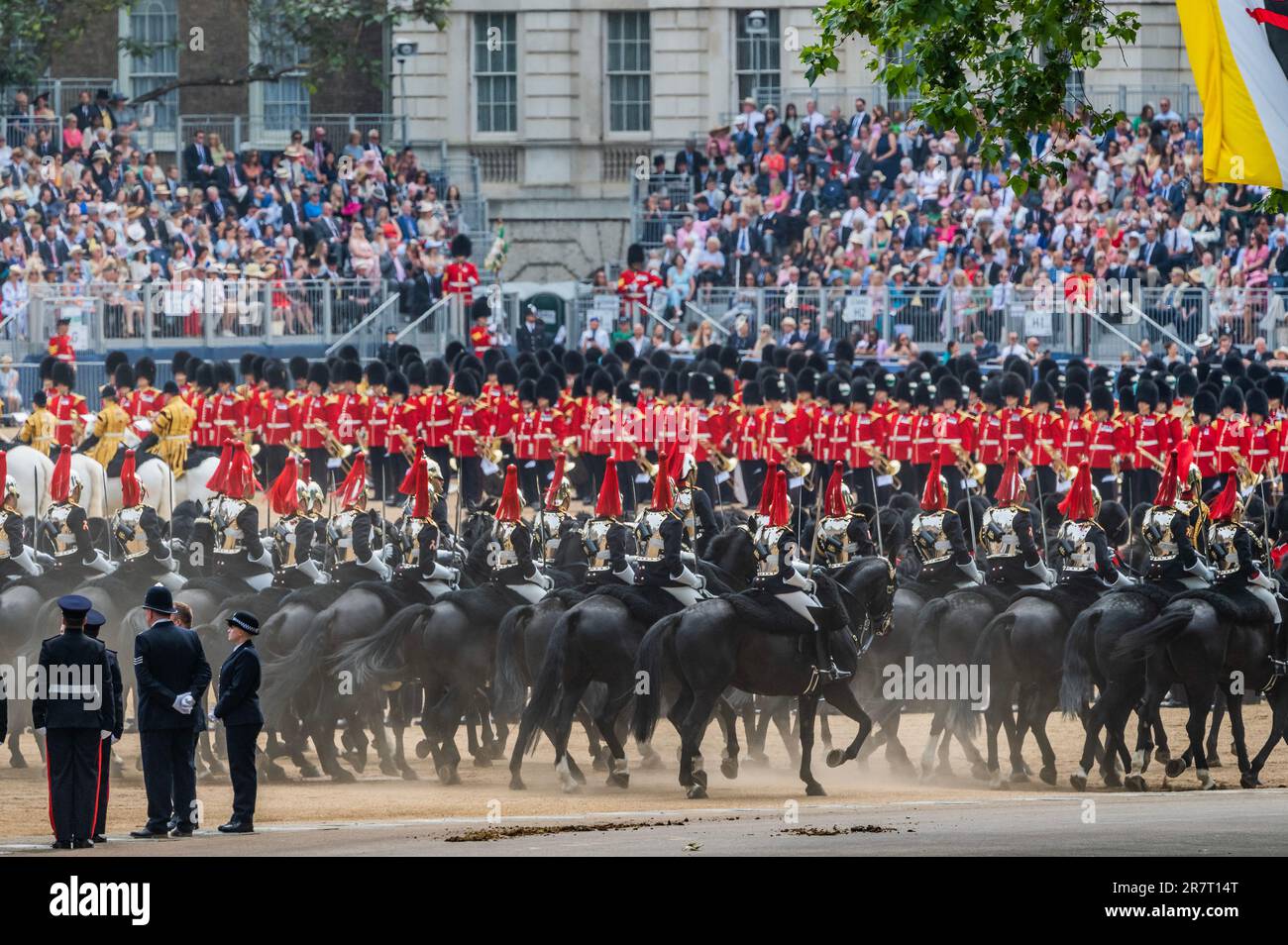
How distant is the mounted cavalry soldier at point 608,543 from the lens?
17.0m

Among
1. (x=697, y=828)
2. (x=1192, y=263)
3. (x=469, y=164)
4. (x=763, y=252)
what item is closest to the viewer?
(x=697, y=828)

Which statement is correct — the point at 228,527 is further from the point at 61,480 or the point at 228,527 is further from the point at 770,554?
the point at 770,554

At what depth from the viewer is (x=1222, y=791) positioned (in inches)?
631

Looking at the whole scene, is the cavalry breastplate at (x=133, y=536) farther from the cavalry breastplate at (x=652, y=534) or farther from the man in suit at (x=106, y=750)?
the man in suit at (x=106, y=750)

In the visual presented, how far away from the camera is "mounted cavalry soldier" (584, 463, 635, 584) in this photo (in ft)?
55.7

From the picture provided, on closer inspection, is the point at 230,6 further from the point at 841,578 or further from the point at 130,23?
the point at 841,578

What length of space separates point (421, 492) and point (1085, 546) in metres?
4.30

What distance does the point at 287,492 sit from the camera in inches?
713

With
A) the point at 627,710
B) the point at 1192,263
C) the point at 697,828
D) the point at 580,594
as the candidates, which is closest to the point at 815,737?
the point at 627,710

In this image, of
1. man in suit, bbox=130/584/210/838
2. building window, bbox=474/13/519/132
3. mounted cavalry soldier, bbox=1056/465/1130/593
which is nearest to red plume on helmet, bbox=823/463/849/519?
mounted cavalry soldier, bbox=1056/465/1130/593

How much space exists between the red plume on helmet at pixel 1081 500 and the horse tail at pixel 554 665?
3.27 meters

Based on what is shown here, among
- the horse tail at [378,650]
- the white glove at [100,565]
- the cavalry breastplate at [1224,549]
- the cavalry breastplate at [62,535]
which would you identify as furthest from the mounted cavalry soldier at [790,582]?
the cavalry breastplate at [62,535]

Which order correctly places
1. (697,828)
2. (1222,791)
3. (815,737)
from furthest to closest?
(815,737) → (1222,791) → (697,828)

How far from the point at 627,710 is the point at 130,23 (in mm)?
25469
